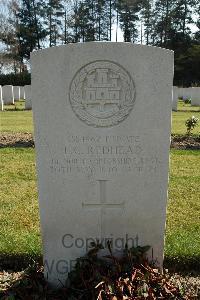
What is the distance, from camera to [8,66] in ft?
158

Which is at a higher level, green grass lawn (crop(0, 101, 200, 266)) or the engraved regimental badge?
the engraved regimental badge

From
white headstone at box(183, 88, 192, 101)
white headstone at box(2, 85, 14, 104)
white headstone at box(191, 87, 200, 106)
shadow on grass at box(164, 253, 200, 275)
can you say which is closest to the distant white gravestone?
shadow on grass at box(164, 253, 200, 275)

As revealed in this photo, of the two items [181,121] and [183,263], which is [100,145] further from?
[181,121]

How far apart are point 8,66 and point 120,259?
47.8m

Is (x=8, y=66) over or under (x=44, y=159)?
over

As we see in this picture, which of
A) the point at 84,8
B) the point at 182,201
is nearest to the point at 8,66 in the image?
the point at 84,8

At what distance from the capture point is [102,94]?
2.93 meters

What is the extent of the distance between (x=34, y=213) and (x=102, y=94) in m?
2.44

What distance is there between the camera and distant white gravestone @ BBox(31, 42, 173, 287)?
9.41 ft

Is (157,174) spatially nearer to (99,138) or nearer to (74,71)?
(99,138)

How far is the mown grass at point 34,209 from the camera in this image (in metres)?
3.79

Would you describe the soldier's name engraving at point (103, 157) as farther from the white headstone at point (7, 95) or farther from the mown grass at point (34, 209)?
the white headstone at point (7, 95)

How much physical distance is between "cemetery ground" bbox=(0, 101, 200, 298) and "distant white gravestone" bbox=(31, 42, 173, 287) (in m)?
0.49

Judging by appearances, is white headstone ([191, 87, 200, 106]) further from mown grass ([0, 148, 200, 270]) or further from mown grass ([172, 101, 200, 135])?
mown grass ([0, 148, 200, 270])
